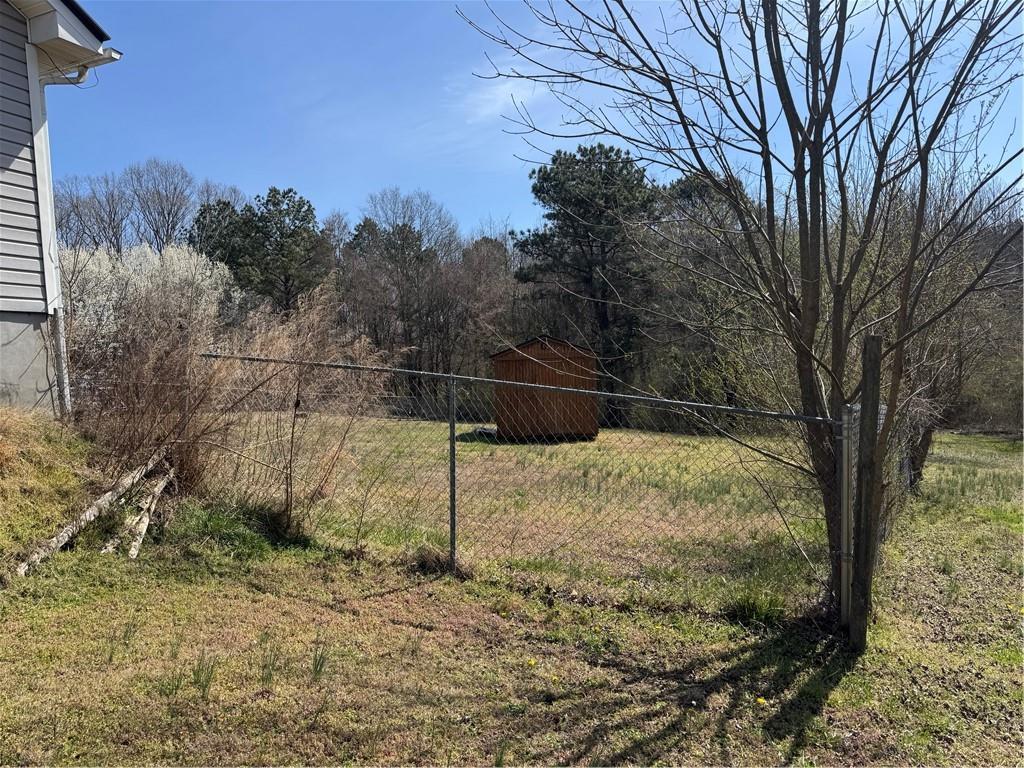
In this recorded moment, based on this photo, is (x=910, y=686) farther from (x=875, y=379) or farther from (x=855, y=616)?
(x=875, y=379)

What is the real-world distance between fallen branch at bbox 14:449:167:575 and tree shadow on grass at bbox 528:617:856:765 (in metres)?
3.32

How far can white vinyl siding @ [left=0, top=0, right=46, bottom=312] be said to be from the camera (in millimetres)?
5832

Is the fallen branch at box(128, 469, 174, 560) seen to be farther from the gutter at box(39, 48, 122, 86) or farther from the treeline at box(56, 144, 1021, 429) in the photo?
the treeline at box(56, 144, 1021, 429)

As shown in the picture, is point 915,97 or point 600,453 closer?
point 915,97

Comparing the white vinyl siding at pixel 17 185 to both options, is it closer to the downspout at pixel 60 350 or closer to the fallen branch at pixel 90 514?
the downspout at pixel 60 350

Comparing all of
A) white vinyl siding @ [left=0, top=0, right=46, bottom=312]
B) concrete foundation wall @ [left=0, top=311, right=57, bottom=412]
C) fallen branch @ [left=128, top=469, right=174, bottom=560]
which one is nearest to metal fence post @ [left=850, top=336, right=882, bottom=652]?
fallen branch @ [left=128, top=469, right=174, bottom=560]

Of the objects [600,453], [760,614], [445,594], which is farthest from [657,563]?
[600,453]

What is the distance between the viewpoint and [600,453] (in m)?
12.0

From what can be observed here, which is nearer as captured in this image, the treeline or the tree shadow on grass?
the tree shadow on grass

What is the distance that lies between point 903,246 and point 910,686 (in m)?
4.19

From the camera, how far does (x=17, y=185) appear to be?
5945 mm

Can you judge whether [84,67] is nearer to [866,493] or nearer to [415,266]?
[866,493]

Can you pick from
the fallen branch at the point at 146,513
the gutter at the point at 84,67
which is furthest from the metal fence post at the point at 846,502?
the gutter at the point at 84,67

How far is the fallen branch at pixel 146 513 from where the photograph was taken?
4.30 m
